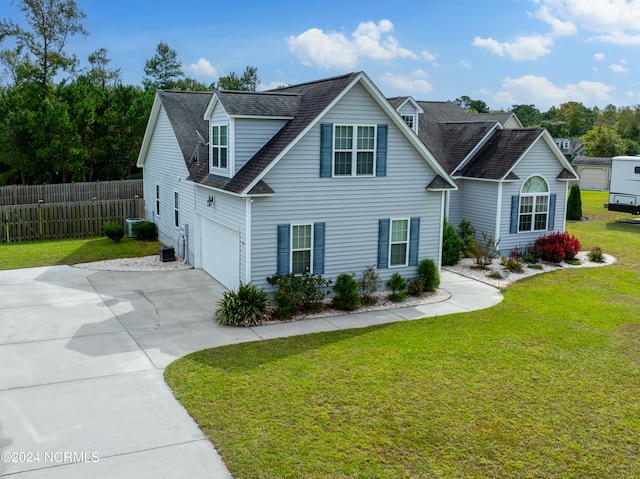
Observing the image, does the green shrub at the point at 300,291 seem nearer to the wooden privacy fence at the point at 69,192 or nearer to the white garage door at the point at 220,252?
the white garage door at the point at 220,252

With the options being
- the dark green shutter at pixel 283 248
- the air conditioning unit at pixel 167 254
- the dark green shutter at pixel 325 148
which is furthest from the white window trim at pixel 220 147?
the air conditioning unit at pixel 167 254

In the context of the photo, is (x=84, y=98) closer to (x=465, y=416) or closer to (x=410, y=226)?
(x=410, y=226)

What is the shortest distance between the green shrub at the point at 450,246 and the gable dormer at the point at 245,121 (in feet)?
25.0

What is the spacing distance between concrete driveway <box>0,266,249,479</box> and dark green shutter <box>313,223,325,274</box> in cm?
304

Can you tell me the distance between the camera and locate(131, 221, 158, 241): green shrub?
25.0 metres

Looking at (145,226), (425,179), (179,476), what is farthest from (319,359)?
(145,226)

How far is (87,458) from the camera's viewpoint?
8.16 m

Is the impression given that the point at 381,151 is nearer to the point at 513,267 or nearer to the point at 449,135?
the point at 513,267

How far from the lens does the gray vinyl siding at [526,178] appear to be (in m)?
21.6

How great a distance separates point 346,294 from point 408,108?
11.7 m

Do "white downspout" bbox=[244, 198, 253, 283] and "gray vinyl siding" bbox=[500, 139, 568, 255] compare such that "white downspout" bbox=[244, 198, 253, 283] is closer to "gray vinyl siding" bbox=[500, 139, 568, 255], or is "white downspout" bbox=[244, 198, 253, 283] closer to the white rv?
"gray vinyl siding" bbox=[500, 139, 568, 255]

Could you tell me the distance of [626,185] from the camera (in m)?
35.9

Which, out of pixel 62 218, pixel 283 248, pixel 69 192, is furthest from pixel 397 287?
pixel 69 192

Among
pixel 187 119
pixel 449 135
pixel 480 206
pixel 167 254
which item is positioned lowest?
pixel 167 254
